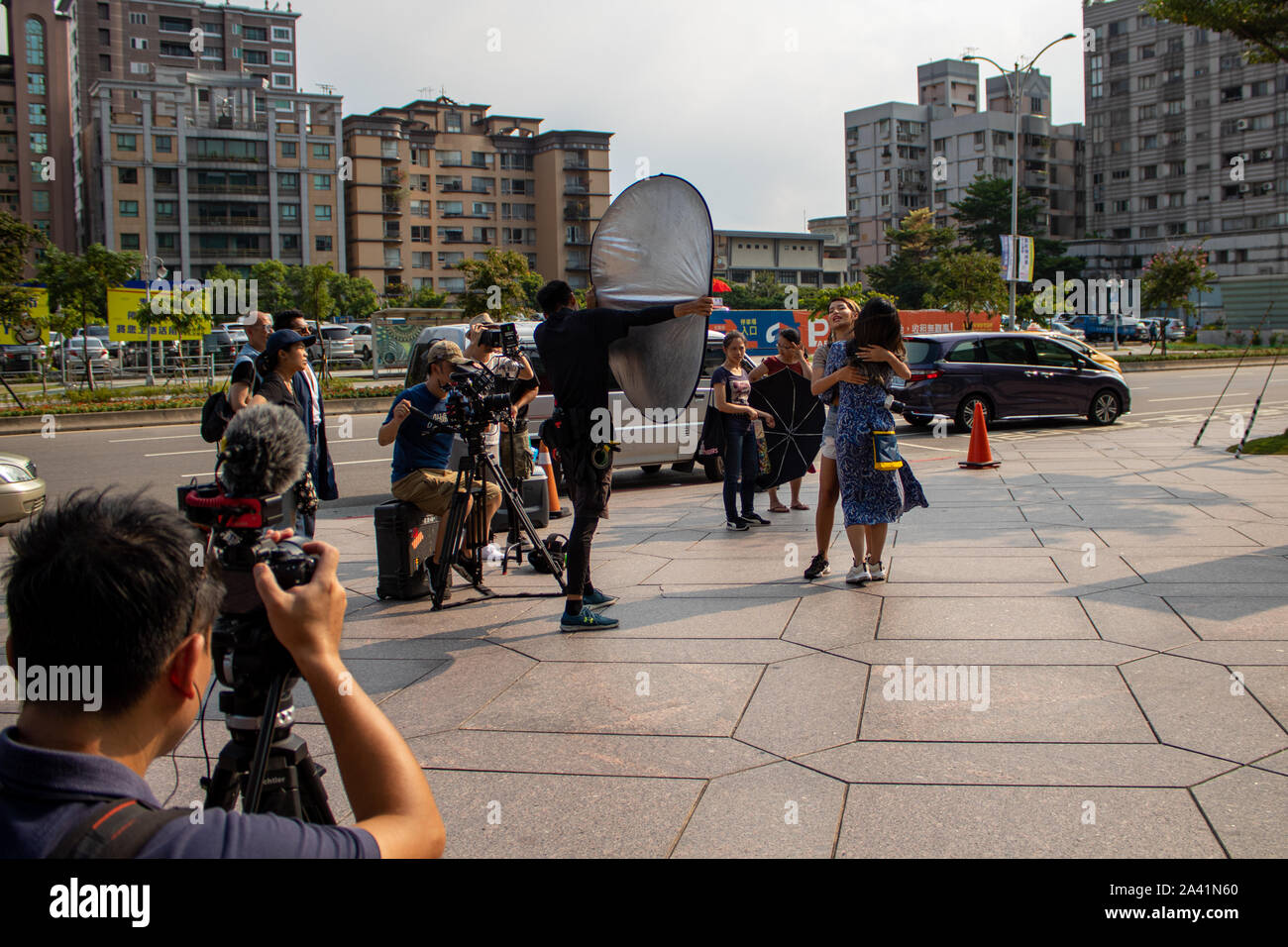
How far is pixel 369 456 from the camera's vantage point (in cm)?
1587

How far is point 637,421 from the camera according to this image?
12.6 m

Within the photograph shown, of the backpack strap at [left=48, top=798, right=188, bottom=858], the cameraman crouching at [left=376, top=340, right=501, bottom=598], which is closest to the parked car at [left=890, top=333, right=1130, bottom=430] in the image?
the cameraman crouching at [left=376, top=340, right=501, bottom=598]

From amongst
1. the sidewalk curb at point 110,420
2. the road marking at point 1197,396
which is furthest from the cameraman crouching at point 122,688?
the road marking at point 1197,396

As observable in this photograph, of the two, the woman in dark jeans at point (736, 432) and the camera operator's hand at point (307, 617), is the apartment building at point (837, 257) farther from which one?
the camera operator's hand at point (307, 617)

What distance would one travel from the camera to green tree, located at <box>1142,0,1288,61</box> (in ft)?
45.0

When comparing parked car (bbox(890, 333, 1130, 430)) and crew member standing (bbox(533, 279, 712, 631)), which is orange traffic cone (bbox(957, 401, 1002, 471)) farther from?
crew member standing (bbox(533, 279, 712, 631))

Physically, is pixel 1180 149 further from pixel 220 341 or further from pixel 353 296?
pixel 220 341

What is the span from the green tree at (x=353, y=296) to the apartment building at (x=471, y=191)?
681 inches

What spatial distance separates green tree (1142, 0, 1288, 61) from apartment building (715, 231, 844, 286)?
89.4 meters

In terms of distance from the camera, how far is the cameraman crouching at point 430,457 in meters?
6.98

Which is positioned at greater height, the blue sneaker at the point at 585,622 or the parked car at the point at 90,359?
the parked car at the point at 90,359

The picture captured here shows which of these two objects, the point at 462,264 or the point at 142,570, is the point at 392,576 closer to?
the point at 142,570

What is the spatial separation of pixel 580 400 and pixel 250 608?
3.67 m
